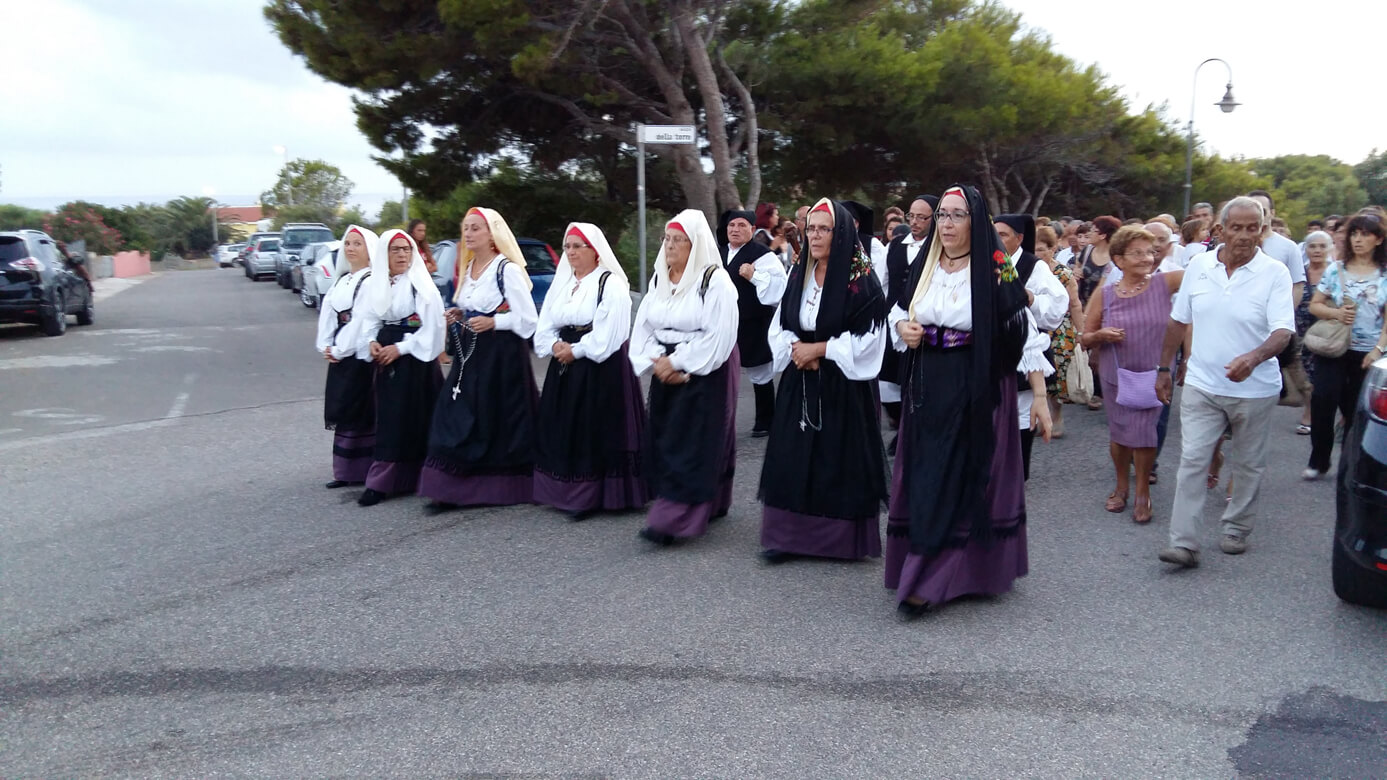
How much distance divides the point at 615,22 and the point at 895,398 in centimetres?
1054

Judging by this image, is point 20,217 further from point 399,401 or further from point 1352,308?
point 1352,308

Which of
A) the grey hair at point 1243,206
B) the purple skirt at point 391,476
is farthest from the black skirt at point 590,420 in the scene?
the grey hair at point 1243,206

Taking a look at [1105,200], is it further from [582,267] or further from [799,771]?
[799,771]

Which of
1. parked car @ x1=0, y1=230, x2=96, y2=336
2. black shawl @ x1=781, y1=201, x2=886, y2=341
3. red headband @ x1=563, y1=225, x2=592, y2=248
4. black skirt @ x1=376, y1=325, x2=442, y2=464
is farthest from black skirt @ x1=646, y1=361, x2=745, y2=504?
parked car @ x1=0, y1=230, x2=96, y2=336

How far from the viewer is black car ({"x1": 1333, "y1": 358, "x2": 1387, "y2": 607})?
442cm

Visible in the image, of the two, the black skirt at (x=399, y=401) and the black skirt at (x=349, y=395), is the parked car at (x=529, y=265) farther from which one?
the black skirt at (x=399, y=401)

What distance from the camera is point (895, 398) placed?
8.52m

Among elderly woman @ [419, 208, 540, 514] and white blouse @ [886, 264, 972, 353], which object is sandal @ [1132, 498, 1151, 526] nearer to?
white blouse @ [886, 264, 972, 353]

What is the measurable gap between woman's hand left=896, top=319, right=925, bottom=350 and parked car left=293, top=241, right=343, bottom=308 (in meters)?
16.8

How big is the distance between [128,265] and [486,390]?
4855 centimetres

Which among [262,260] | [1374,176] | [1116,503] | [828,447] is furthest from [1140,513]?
[1374,176]

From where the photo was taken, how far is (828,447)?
18.3ft

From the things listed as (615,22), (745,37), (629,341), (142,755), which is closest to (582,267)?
(629,341)

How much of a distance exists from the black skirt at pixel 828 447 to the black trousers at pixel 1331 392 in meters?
3.40
